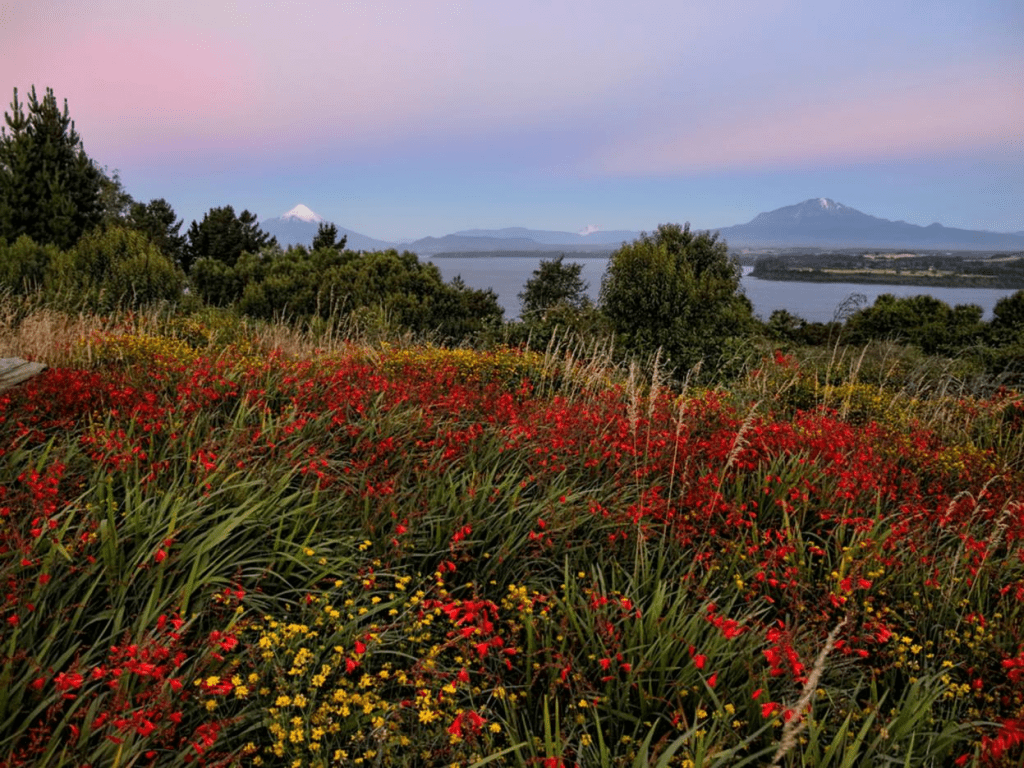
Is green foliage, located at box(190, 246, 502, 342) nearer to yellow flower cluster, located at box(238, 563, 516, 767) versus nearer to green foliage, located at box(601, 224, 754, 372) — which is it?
green foliage, located at box(601, 224, 754, 372)

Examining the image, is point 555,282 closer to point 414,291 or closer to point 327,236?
point 414,291

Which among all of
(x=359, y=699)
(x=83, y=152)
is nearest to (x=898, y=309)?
(x=359, y=699)

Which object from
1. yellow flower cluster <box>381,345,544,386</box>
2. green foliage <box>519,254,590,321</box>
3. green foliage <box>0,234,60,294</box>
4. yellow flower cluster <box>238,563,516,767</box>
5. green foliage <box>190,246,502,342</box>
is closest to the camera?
yellow flower cluster <box>238,563,516,767</box>

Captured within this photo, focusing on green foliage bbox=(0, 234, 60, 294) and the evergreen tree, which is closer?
green foliage bbox=(0, 234, 60, 294)

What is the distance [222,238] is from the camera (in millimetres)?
42250

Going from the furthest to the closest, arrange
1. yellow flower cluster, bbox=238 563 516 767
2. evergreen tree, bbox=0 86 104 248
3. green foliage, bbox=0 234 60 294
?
evergreen tree, bbox=0 86 104 248, green foliage, bbox=0 234 60 294, yellow flower cluster, bbox=238 563 516 767

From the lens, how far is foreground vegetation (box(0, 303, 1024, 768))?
223 centimetres

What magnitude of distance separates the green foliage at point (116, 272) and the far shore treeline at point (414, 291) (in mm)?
41

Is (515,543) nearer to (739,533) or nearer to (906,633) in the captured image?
(739,533)

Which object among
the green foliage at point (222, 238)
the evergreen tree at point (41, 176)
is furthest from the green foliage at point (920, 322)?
the green foliage at point (222, 238)

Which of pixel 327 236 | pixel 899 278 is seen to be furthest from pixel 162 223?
pixel 899 278

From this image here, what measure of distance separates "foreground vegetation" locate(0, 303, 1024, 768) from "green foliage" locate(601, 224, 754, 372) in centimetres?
575

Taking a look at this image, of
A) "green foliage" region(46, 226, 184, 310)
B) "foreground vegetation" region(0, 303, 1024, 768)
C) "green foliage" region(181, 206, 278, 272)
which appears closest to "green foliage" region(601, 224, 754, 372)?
"foreground vegetation" region(0, 303, 1024, 768)

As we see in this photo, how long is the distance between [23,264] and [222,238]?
27672mm
